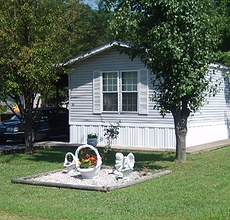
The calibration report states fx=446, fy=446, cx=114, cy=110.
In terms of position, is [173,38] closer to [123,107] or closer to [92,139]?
[123,107]

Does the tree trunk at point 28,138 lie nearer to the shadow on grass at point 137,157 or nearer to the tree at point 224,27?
the shadow on grass at point 137,157

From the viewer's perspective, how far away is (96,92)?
58.1 ft

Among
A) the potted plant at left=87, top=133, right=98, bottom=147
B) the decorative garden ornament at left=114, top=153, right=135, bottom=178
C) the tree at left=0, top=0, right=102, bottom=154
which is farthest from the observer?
the potted plant at left=87, top=133, right=98, bottom=147

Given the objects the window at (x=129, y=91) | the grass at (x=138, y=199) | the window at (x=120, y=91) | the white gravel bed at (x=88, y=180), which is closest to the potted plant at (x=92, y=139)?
the window at (x=120, y=91)

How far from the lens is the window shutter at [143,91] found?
16553mm

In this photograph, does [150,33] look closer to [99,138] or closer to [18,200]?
[18,200]

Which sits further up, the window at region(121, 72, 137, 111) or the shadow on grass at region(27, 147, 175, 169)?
the window at region(121, 72, 137, 111)

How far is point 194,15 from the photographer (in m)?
11.2

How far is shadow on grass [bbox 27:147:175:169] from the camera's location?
1239 centimetres

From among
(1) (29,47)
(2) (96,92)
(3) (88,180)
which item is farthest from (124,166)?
(2) (96,92)

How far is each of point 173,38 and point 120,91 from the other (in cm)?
647

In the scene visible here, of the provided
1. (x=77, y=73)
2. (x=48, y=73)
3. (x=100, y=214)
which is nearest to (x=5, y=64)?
(x=48, y=73)

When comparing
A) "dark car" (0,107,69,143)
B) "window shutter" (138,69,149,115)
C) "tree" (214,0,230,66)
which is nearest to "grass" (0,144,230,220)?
"window shutter" (138,69,149,115)

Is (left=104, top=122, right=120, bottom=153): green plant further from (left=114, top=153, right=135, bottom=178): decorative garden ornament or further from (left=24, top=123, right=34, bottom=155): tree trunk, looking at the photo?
(left=114, top=153, right=135, bottom=178): decorative garden ornament
